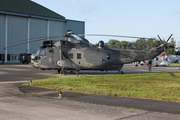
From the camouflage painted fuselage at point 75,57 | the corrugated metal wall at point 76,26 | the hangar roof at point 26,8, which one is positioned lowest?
the camouflage painted fuselage at point 75,57

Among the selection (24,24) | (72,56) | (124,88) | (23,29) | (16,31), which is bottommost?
(124,88)

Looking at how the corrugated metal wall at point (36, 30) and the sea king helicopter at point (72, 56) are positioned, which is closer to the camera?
the sea king helicopter at point (72, 56)

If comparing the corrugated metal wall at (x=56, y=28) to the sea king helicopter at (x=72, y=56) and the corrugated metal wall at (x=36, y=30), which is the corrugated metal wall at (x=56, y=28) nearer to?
the corrugated metal wall at (x=36, y=30)

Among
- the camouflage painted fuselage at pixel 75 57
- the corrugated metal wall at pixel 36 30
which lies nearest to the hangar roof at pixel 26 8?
the corrugated metal wall at pixel 36 30

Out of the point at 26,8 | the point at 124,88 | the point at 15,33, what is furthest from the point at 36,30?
the point at 124,88

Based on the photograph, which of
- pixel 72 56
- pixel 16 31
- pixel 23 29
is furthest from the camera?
pixel 23 29

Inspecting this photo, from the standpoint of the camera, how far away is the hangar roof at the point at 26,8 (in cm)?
6406

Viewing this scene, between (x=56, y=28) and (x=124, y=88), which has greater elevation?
(x=56, y=28)

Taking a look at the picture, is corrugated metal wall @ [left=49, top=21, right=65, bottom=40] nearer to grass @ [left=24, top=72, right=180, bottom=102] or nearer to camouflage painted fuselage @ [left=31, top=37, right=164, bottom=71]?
camouflage painted fuselage @ [left=31, top=37, right=164, bottom=71]

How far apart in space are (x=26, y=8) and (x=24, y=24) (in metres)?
5.27

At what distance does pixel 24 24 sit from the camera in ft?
224

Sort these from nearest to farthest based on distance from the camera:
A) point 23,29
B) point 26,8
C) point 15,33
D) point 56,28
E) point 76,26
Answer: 1. point 15,33
2. point 23,29
3. point 26,8
4. point 56,28
5. point 76,26

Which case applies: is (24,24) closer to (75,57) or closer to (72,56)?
(72,56)

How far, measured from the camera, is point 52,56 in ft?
74.8
